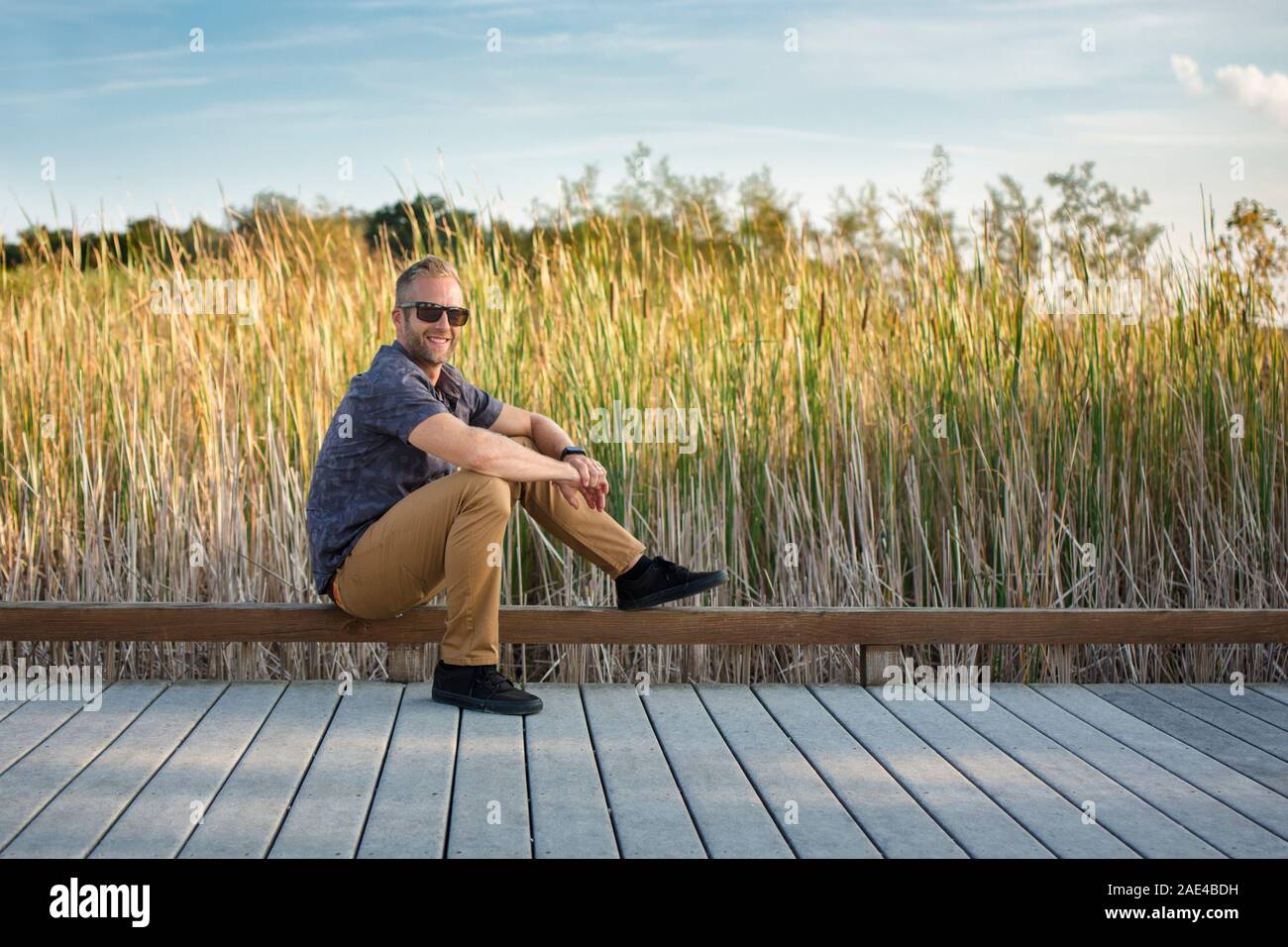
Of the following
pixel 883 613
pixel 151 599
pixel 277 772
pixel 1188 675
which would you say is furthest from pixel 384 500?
pixel 1188 675

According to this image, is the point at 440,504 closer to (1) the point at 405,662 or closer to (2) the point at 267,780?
(1) the point at 405,662

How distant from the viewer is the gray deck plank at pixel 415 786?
2.18 meters

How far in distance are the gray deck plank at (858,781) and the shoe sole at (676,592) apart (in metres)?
0.34

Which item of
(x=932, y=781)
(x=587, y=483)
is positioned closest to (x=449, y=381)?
(x=587, y=483)

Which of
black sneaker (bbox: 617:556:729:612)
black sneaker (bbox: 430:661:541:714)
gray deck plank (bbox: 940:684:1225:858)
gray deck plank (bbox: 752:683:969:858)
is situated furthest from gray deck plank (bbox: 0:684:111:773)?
gray deck plank (bbox: 940:684:1225:858)

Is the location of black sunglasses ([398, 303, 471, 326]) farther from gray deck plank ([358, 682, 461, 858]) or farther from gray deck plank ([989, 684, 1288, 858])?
gray deck plank ([989, 684, 1288, 858])

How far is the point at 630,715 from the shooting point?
3.02 metres

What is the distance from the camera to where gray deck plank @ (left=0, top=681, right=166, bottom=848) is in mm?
2352

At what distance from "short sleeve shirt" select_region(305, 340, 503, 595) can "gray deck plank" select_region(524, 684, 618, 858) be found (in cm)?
61

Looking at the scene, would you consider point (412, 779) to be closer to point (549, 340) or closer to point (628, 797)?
point (628, 797)

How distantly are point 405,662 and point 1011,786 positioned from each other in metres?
1.55
